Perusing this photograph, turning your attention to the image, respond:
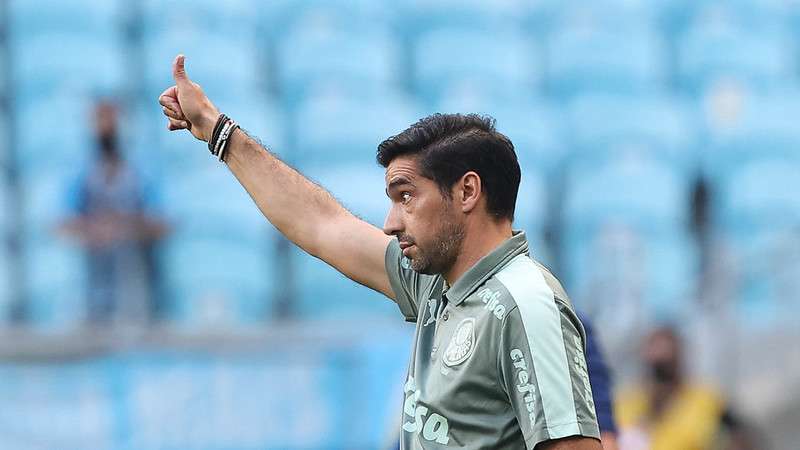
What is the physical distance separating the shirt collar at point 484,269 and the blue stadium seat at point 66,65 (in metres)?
7.52

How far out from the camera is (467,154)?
3055 millimetres

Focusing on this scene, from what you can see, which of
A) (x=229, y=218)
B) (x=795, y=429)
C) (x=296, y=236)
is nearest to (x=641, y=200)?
(x=795, y=429)

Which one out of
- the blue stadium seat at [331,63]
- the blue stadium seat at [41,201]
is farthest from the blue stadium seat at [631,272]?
the blue stadium seat at [41,201]

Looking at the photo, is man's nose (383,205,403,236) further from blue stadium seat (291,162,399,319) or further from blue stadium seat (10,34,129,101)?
blue stadium seat (10,34,129,101)

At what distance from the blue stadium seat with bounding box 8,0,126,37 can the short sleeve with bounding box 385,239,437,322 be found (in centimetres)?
788

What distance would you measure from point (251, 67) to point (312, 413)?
3.95 meters

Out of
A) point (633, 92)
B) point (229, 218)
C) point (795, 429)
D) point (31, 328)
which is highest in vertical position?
point (633, 92)

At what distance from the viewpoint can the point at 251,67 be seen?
11156mm

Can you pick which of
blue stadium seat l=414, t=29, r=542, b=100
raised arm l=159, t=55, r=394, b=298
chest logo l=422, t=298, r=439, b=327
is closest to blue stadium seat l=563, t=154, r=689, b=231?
blue stadium seat l=414, t=29, r=542, b=100

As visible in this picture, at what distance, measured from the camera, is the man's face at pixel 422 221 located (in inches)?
122

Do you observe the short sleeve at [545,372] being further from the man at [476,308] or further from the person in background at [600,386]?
the person in background at [600,386]

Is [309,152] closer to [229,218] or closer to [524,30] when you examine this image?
[229,218]

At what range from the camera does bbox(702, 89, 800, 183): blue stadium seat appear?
11570mm

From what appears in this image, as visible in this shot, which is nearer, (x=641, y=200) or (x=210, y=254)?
(x=210, y=254)
